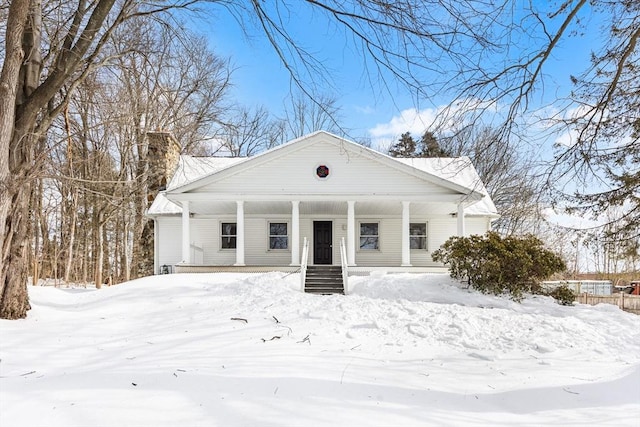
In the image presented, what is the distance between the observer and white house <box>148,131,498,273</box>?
15.1 m

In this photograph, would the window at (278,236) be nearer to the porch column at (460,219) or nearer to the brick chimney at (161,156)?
the brick chimney at (161,156)

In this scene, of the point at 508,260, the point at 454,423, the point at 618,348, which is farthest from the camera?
the point at 508,260

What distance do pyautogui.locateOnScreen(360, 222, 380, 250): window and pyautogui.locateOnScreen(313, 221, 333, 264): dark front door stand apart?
143 cm

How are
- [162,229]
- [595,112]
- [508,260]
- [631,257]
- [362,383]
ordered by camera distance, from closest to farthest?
[362,383] < [595,112] < [631,257] < [508,260] < [162,229]

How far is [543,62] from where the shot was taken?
16.9ft

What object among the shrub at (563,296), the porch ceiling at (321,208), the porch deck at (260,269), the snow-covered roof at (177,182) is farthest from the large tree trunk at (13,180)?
the shrub at (563,296)

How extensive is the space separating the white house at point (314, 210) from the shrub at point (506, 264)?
306 cm

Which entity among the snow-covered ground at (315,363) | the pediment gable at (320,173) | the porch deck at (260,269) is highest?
the pediment gable at (320,173)

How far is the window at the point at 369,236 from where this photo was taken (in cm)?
1778

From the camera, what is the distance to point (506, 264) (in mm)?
10383

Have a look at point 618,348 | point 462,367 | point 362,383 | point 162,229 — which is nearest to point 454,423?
point 362,383

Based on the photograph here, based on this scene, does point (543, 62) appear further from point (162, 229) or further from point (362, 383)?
point (162, 229)

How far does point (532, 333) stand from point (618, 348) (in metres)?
1.25

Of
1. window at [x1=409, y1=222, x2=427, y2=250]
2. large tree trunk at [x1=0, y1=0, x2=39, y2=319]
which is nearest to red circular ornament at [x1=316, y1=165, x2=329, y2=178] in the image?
window at [x1=409, y1=222, x2=427, y2=250]
